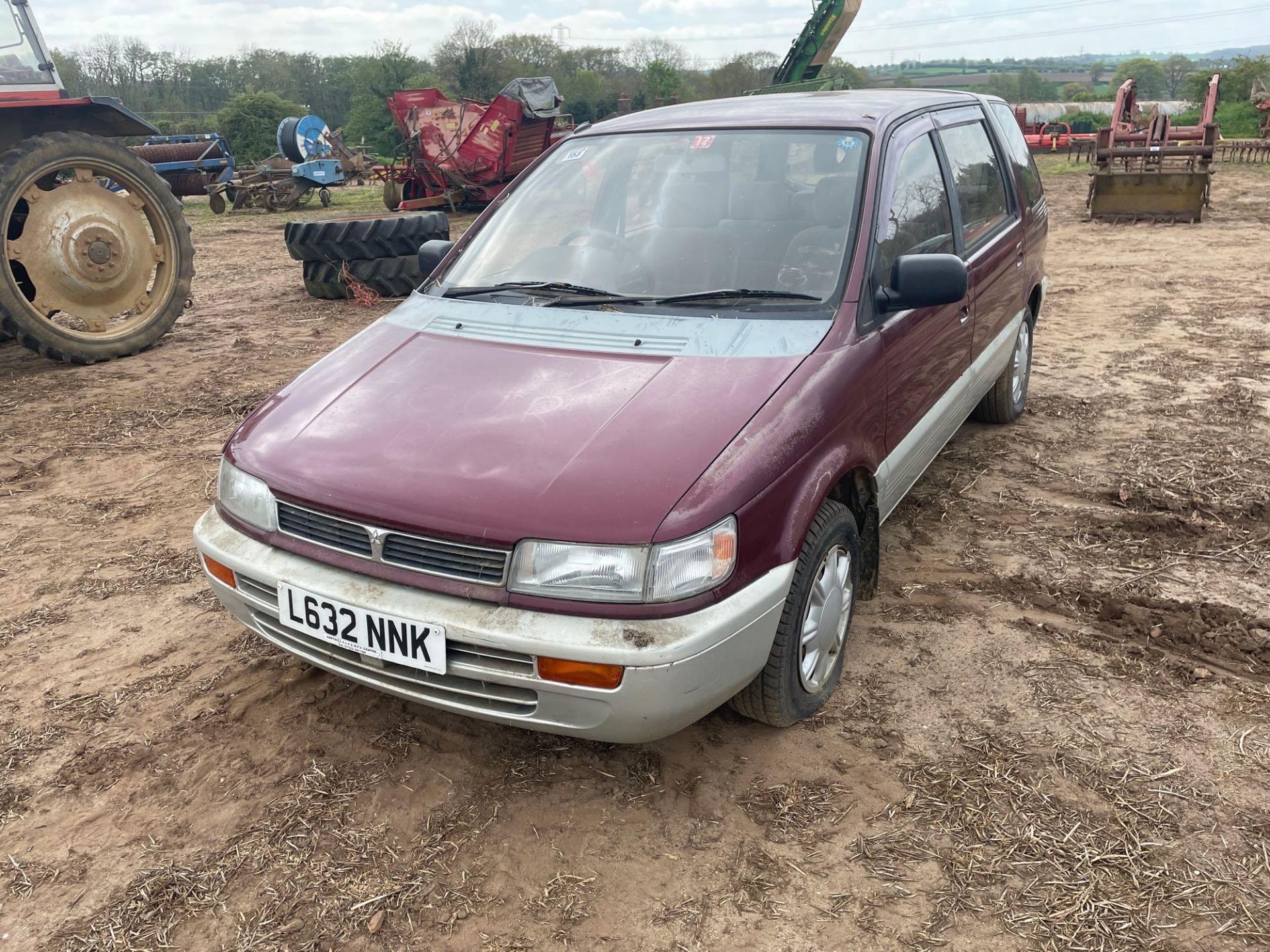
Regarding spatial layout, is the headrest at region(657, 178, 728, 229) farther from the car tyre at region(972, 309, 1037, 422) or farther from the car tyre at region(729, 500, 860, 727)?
the car tyre at region(972, 309, 1037, 422)

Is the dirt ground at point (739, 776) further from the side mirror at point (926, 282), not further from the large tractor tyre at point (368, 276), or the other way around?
the large tractor tyre at point (368, 276)

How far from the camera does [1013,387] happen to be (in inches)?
196

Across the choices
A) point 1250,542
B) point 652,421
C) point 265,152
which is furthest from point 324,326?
point 265,152

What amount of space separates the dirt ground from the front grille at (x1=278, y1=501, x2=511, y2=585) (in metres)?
0.68

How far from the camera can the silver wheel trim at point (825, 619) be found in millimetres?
2572

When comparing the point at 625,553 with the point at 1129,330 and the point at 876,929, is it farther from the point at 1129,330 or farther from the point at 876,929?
the point at 1129,330

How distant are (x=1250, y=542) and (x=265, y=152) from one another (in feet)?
101

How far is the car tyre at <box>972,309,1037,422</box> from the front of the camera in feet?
16.0

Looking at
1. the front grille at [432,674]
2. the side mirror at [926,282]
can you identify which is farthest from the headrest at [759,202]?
the front grille at [432,674]

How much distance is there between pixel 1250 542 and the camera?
3.66 metres

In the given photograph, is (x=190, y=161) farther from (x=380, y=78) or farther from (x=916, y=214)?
(x=380, y=78)

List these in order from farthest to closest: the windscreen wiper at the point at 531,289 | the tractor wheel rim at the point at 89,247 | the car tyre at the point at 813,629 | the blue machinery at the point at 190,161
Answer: the blue machinery at the point at 190,161, the tractor wheel rim at the point at 89,247, the windscreen wiper at the point at 531,289, the car tyre at the point at 813,629

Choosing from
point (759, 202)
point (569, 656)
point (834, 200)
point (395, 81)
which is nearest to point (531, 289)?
point (759, 202)

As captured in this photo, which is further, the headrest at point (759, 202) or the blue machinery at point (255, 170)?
the blue machinery at point (255, 170)
